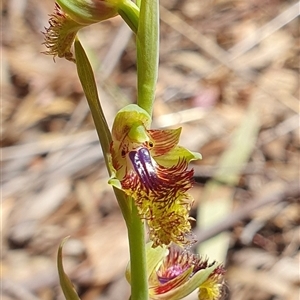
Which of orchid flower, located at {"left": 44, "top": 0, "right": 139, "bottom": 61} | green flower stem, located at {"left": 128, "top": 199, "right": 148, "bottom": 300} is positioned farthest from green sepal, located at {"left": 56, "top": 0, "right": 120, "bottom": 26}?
green flower stem, located at {"left": 128, "top": 199, "right": 148, "bottom": 300}

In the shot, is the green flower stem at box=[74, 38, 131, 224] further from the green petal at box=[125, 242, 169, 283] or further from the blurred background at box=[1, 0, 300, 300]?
the blurred background at box=[1, 0, 300, 300]

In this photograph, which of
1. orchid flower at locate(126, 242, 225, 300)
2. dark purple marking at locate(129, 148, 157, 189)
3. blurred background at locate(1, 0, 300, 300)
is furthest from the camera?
blurred background at locate(1, 0, 300, 300)

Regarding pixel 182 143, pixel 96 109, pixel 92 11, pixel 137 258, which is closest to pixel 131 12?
pixel 92 11

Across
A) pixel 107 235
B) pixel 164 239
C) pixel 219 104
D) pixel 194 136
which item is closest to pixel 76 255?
pixel 107 235

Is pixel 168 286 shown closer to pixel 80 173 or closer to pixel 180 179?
pixel 180 179

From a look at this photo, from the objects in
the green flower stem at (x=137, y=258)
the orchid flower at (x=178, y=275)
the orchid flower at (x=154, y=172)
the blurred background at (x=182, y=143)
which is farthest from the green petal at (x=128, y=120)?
the blurred background at (x=182, y=143)

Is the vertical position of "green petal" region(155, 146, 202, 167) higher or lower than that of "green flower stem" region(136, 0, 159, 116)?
lower
